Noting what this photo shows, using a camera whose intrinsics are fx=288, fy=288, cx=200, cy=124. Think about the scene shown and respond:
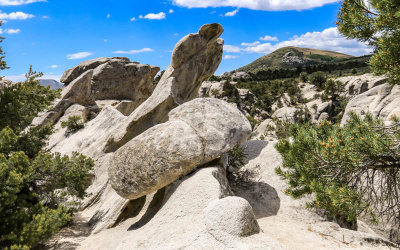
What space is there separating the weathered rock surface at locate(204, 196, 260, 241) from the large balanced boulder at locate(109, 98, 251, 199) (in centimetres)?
256

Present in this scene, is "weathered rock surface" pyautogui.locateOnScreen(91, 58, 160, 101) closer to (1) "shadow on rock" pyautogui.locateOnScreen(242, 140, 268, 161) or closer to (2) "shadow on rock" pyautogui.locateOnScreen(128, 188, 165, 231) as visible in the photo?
(1) "shadow on rock" pyautogui.locateOnScreen(242, 140, 268, 161)

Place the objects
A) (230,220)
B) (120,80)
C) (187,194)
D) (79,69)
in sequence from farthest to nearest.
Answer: (79,69), (120,80), (187,194), (230,220)

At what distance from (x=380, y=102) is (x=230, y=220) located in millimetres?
19186

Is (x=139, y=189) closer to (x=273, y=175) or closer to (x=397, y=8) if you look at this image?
(x=273, y=175)

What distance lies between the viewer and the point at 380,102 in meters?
21.3

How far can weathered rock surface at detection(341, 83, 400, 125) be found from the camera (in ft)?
63.8

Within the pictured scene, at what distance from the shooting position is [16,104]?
13.7 metres

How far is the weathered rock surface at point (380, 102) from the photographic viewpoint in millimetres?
19448

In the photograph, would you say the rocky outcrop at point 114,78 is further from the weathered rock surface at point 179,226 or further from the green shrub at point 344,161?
the green shrub at point 344,161

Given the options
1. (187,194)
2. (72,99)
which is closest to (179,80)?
(187,194)

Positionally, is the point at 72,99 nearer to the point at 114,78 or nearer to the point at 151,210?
the point at 114,78

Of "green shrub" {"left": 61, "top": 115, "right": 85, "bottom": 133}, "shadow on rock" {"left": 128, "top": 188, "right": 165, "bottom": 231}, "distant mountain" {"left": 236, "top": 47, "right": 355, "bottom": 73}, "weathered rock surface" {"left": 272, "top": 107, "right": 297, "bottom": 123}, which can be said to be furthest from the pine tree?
"distant mountain" {"left": 236, "top": 47, "right": 355, "bottom": 73}

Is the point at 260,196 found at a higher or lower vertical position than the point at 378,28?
lower

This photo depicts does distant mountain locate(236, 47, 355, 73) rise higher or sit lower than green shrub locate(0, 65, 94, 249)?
higher
